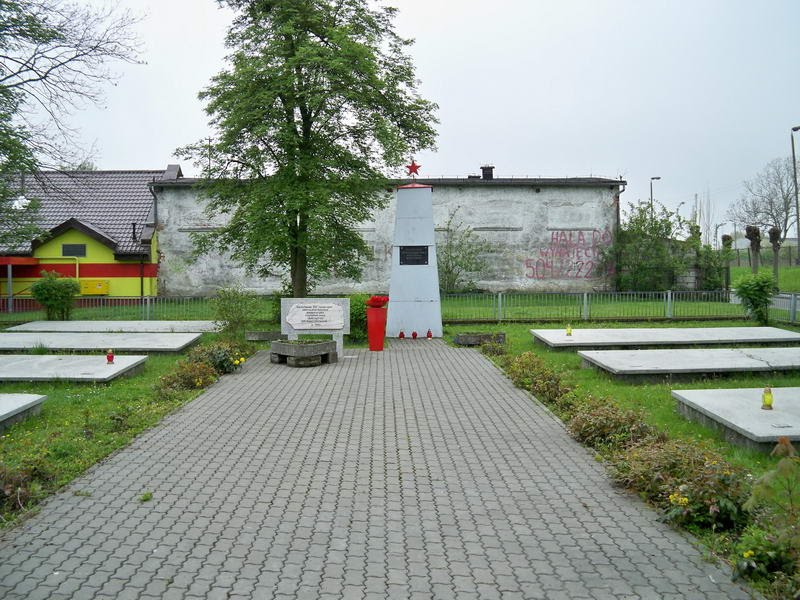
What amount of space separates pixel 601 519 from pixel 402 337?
44.4 ft

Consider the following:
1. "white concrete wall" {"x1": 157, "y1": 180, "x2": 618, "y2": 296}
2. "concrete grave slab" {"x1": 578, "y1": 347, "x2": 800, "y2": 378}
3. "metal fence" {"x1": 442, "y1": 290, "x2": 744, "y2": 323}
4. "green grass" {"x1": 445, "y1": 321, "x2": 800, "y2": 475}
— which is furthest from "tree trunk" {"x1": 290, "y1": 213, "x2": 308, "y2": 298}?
"white concrete wall" {"x1": 157, "y1": 180, "x2": 618, "y2": 296}

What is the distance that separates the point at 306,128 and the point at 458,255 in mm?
13854

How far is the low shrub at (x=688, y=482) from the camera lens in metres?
5.45

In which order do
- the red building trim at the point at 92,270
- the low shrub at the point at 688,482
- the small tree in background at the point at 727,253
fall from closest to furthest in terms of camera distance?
the low shrub at the point at 688,482 → the small tree in background at the point at 727,253 → the red building trim at the point at 92,270

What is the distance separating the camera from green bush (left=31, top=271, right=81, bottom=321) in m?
21.3

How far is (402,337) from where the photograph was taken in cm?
1917

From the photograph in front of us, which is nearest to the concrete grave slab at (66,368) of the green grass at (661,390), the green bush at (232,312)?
the green bush at (232,312)

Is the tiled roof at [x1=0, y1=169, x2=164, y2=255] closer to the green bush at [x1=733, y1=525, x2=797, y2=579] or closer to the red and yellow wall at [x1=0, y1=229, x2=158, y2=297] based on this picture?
the red and yellow wall at [x1=0, y1=229, x2=158, y2=297]

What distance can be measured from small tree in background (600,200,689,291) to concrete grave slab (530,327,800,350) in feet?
46.2

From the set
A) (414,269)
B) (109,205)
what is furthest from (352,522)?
(109,205)

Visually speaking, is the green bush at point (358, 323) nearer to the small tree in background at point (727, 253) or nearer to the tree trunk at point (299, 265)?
the tree trunk at point (299, 265)

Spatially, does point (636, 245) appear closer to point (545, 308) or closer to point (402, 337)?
point (545, 308)

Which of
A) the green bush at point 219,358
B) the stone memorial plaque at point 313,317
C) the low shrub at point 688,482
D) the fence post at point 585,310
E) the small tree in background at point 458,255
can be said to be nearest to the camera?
the low shrub at point 688,482

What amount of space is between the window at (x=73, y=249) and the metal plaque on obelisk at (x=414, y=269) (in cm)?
1684
